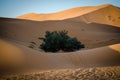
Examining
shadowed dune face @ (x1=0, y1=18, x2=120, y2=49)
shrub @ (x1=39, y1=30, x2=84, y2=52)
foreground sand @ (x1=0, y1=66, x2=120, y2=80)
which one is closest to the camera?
foreground sand @ (x1=0, y1=66, x2=120, y2=80)

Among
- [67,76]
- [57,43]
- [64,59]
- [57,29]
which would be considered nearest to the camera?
[67,76]

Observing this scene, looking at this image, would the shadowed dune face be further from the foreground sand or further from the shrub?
the foreground sand

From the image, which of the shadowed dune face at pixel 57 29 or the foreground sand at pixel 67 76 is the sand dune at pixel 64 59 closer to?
the foreground sand at pixel 67 76

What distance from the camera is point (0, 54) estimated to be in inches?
393

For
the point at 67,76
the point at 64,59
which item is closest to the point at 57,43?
the point at 64,59

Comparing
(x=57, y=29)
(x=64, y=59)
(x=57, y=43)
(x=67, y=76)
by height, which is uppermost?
(x=57, y=29)

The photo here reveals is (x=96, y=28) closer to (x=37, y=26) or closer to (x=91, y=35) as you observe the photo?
(x=91, y=35)

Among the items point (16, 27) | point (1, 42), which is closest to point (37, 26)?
point (16, 27)

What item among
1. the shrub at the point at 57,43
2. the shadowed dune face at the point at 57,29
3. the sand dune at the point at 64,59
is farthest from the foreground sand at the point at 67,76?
the shadowed dune face at the point at 57,29

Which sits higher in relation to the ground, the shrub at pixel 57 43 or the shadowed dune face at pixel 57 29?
the shadowed dune face at pixel 57 29

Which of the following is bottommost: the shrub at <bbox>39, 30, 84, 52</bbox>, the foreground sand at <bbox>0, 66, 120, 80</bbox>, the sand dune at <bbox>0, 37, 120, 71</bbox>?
the foreground sand at <bbox>0, 66, 120, 80</bbox>

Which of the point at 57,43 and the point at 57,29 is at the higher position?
the point at 57,29

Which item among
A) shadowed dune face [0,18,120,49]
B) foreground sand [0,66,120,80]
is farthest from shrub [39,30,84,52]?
shadowed dune face [0,18,120,49]

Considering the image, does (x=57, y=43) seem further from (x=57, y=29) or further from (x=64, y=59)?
(x=57, y=29)
